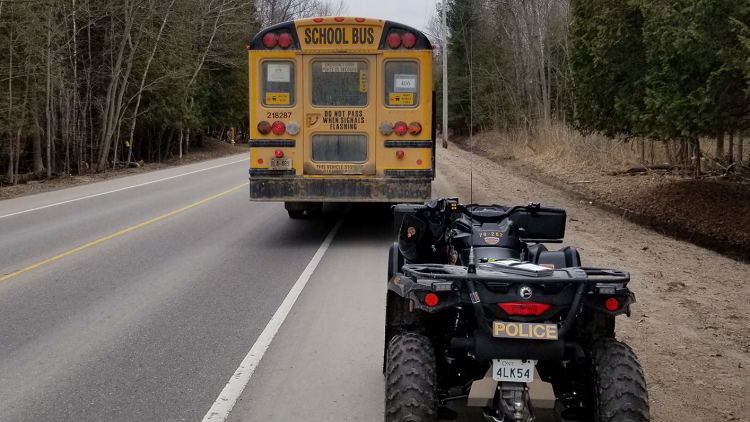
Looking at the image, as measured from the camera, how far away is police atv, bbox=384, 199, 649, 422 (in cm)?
378

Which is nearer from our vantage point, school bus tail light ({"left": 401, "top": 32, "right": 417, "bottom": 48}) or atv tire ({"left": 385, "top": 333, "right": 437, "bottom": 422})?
atv tire ({"left": 385, "top": 333, "right": 437, "bottom": 422})

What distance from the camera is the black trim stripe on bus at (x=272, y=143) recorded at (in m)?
11.4

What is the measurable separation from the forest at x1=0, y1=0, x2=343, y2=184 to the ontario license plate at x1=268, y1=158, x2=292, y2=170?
560 inches

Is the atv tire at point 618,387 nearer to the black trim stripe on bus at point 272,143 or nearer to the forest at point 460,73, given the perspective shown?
the forest at point 460,73

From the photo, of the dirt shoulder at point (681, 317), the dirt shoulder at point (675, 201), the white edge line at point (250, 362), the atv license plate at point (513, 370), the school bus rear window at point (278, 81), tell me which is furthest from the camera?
the dirt shoulder at point (675, 201)

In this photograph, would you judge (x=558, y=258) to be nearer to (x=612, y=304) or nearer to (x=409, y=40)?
(x=612, y=304)

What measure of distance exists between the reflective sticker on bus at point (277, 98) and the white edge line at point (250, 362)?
3.20 metres

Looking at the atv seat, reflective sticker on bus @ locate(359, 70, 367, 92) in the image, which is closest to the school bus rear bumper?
reflective sticker on bus @ locate(359, 70, 367, 92)

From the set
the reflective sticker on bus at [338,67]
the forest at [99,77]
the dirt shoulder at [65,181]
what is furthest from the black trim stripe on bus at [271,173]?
the forest at [99,77]

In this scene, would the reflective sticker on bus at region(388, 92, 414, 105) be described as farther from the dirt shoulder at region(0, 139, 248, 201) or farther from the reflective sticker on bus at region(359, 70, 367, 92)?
the dirt shoulder at region(0, 139, 248, 201)

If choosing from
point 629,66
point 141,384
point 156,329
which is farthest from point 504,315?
point 629,66

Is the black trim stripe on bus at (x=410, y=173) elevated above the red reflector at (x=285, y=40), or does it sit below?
below

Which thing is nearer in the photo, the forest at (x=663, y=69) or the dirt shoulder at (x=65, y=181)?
the forest at (x=663, y=69)

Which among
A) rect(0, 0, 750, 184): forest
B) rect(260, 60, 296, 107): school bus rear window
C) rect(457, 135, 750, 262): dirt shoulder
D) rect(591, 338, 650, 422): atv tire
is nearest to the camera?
rect(591, 338, 650, 422): atv tire
